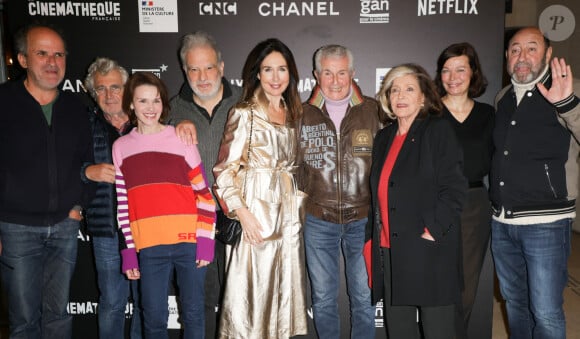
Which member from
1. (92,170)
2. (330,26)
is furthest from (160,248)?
(330,26)

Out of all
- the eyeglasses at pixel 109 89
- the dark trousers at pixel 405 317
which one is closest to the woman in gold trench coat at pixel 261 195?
the dark trousers at pixel 405 317

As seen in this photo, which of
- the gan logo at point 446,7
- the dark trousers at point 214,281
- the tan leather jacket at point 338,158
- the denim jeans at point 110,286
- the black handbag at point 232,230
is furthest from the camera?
the gan logo at point 446,7

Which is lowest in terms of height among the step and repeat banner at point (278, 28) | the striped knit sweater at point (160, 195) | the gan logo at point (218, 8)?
the striped knit sweater at point (160, 195)

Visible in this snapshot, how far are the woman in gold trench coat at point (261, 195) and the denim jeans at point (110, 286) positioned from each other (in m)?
0.62

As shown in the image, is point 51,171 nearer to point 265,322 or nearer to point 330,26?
point 265,322

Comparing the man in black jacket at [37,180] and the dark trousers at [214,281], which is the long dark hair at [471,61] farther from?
the man in black jacket at [37,180]

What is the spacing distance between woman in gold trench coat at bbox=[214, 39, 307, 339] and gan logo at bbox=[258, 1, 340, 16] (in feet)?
2.48

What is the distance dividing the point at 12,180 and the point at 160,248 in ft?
2.77

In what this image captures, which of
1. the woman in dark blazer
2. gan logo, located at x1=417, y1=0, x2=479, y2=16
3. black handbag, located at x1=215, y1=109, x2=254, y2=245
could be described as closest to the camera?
the woman in dark blazer

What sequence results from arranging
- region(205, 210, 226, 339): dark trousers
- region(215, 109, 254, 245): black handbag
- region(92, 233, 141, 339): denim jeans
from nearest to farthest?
region(215, 109, 254, 245): black handbag
region(92, 233, 141, 339): denim jeans
region(205, 210, 226, 339): dark trousers

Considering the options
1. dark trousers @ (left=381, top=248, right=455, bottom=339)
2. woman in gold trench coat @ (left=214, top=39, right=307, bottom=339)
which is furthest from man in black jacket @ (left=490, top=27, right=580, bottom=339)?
woman in gold trench coat @ (left=214, top=39, right=307, bottom=339)

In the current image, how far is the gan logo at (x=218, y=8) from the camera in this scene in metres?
3.02

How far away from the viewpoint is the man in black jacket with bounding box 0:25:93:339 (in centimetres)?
226

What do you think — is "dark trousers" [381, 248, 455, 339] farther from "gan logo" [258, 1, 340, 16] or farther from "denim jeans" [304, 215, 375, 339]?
"gan logo" [258, 1, 340, 16]
